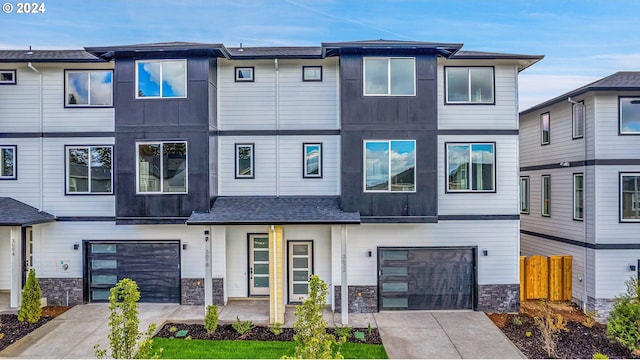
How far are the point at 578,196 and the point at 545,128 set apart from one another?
285 centimetres

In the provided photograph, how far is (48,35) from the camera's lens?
1199 cm

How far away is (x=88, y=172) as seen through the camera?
1029cm

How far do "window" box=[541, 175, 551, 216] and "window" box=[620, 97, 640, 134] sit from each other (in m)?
2.76

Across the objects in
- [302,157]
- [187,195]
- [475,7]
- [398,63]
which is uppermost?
[475,7]

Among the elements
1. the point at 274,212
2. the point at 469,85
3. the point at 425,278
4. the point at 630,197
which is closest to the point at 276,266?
the point at 274,212

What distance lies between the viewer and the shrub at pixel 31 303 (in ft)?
29.1

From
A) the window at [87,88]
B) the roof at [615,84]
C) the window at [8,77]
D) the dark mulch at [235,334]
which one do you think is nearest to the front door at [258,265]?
the dark mulch at [235,334]

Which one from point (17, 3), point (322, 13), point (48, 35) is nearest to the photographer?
point (17, 3)

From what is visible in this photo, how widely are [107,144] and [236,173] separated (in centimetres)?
384

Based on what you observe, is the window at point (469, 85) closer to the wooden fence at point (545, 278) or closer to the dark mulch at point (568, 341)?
the wooden fence at point (545, 278)

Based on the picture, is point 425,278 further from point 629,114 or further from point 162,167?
point 162,167

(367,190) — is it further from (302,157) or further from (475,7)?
(475,7)


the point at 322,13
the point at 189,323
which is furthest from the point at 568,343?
the point at 322,13

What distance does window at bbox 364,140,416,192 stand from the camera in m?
9.35
